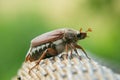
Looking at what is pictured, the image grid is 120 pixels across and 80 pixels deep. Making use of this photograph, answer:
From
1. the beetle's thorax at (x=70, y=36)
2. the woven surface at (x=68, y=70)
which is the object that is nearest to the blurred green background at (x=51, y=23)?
the beetle's thorax at (x=70, y=36)

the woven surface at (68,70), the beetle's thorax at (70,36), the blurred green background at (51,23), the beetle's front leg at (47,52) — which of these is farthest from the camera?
the blurred green background at (51,23)

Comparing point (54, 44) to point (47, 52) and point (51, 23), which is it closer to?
point (47, 52)

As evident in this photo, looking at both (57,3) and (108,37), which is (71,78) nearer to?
(108,37)

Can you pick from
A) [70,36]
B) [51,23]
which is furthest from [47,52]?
[51,23]

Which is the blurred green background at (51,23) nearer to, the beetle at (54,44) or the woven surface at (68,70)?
the beetle at (54,44)

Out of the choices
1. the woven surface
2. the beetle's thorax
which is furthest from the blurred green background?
the woven surface

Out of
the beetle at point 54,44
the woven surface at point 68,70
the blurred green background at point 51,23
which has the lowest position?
the blurred green background at point 51,23

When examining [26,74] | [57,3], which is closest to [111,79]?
[26,74]
